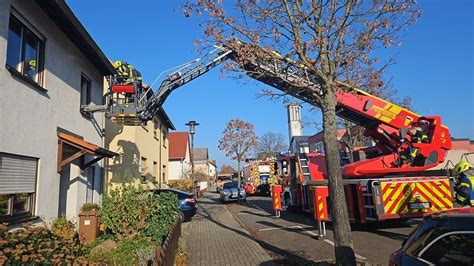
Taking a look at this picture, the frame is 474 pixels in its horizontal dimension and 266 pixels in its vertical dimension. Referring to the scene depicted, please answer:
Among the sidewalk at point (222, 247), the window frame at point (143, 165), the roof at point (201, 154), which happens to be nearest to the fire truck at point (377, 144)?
the sidewalk at point (222, 247)

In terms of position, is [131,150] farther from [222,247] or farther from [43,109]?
[222,247]

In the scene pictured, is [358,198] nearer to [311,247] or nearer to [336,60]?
[311,247]

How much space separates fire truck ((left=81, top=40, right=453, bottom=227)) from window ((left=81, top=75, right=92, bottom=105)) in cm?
71

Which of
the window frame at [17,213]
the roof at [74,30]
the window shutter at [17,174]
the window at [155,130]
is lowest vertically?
the window frame at [17,213]

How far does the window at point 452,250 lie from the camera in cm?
294

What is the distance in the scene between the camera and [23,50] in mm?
8188

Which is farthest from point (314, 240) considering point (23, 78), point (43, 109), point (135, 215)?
point (23, 78)

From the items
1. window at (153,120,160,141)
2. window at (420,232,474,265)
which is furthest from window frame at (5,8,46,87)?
window at (153,120,160,141)

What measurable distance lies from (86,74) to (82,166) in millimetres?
3207

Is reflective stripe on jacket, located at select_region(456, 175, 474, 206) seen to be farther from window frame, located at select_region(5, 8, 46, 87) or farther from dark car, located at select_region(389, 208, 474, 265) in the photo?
window frame, located at select_region(5, 8, 46, 87)

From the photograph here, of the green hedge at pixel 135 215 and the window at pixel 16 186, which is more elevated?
the window at pixel 16 186

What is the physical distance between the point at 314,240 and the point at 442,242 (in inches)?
292

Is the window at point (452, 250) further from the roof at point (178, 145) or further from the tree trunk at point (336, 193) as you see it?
the roof at point (178, 145)

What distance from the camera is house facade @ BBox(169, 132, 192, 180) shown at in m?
49.0
